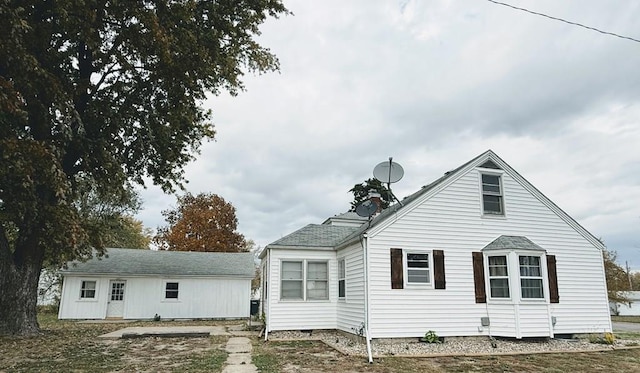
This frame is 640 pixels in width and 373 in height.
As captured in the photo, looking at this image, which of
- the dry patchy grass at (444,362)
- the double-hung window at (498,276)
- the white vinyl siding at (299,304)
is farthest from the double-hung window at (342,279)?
the double-hung window at (498,276)

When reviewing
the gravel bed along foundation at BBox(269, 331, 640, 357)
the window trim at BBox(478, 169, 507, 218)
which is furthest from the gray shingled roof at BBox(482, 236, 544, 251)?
the gravel bed along foundation at BBox(269, 331, 640, 357)

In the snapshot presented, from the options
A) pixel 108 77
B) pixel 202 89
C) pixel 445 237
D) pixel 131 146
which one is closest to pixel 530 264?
pixel 445 237

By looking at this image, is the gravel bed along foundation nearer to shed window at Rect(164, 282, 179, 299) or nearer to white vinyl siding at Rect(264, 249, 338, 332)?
white vinyl siding at Rect(264, 249, 338, 332)

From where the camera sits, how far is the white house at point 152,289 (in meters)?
22.5

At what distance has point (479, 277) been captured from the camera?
41.2 feet

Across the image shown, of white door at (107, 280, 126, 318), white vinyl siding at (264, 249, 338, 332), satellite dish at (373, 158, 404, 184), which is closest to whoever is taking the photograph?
satellite dish at (373, 158, 404, 184)

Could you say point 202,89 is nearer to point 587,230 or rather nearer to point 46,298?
point 587,230

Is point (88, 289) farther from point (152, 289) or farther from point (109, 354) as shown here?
point (109, 354)

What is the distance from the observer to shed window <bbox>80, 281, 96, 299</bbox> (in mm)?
22578

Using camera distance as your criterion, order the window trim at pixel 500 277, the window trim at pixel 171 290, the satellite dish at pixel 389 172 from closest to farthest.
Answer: the window trim at pixel 500 277, the satellite dish at pixel 389 172, the window trim at pixel 171 290

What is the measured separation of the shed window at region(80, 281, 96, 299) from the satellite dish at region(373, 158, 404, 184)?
1772 cm

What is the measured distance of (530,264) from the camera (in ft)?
41.0

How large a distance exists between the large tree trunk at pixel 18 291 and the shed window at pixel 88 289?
923cm

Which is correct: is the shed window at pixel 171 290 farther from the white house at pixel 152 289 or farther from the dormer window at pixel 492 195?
the dormer window at pixel 492 195
